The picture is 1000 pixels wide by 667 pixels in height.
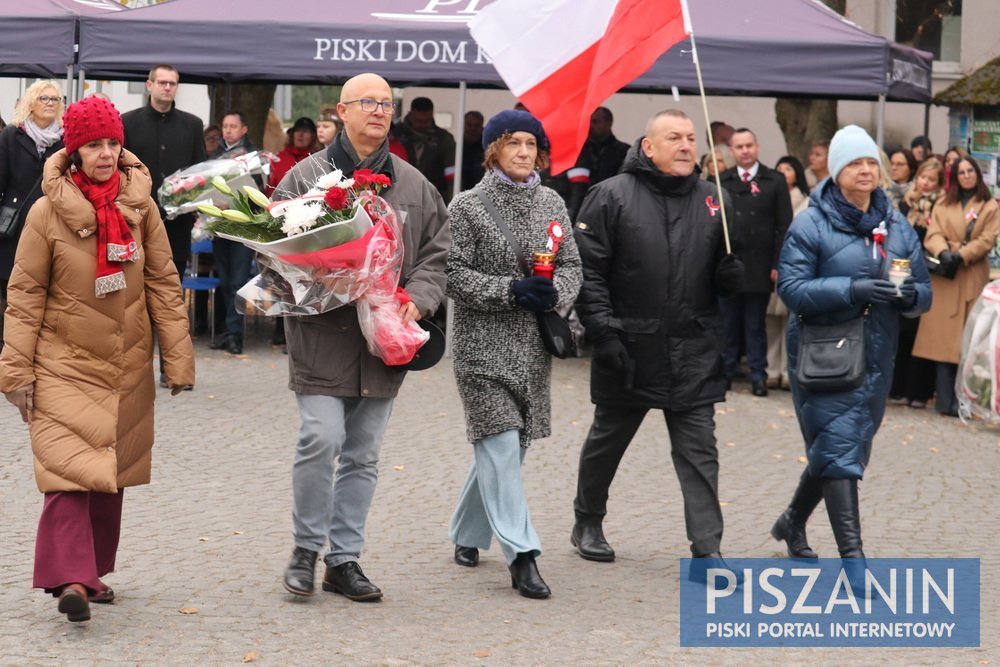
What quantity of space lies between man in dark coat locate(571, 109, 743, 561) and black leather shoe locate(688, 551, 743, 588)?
0.02m

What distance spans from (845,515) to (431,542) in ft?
6.26

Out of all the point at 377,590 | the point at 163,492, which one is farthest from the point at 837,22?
the point at 377,590

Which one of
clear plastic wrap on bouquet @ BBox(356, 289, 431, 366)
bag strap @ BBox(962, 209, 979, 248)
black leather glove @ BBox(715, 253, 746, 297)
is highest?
bag strap @ BBox(962, 209, 979, 248)

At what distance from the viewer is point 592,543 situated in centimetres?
725

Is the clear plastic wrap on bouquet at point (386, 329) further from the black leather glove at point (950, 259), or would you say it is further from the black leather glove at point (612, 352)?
the black leather glove at point (950, 259)

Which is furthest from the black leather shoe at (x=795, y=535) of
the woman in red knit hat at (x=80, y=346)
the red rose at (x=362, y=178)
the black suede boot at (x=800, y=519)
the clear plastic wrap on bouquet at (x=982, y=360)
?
the clear plastic wrap on bouquet at (x=982, y=360)

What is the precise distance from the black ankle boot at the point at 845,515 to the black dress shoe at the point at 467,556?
5.04 ft

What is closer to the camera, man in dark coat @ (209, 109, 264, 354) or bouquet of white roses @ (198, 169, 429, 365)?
bouquet of white roses @ (198, 169, 429, 365)

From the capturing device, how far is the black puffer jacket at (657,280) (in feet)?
22.7

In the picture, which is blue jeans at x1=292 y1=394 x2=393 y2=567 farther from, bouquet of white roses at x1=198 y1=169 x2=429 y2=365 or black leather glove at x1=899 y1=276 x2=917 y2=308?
black leather glove at x1=899 y1=276 x2=917 y2=308

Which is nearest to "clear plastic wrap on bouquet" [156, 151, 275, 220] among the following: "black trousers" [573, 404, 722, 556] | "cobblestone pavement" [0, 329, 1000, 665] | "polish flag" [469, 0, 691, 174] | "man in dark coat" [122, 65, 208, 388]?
"man in dark coat" [122, 65, 208, 388]

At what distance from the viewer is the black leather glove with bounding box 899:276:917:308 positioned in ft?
21.8

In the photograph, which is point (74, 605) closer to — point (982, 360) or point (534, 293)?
point (534, 293)

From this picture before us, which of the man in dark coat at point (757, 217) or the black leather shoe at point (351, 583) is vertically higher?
the man in dark coat at point (757, 217)
